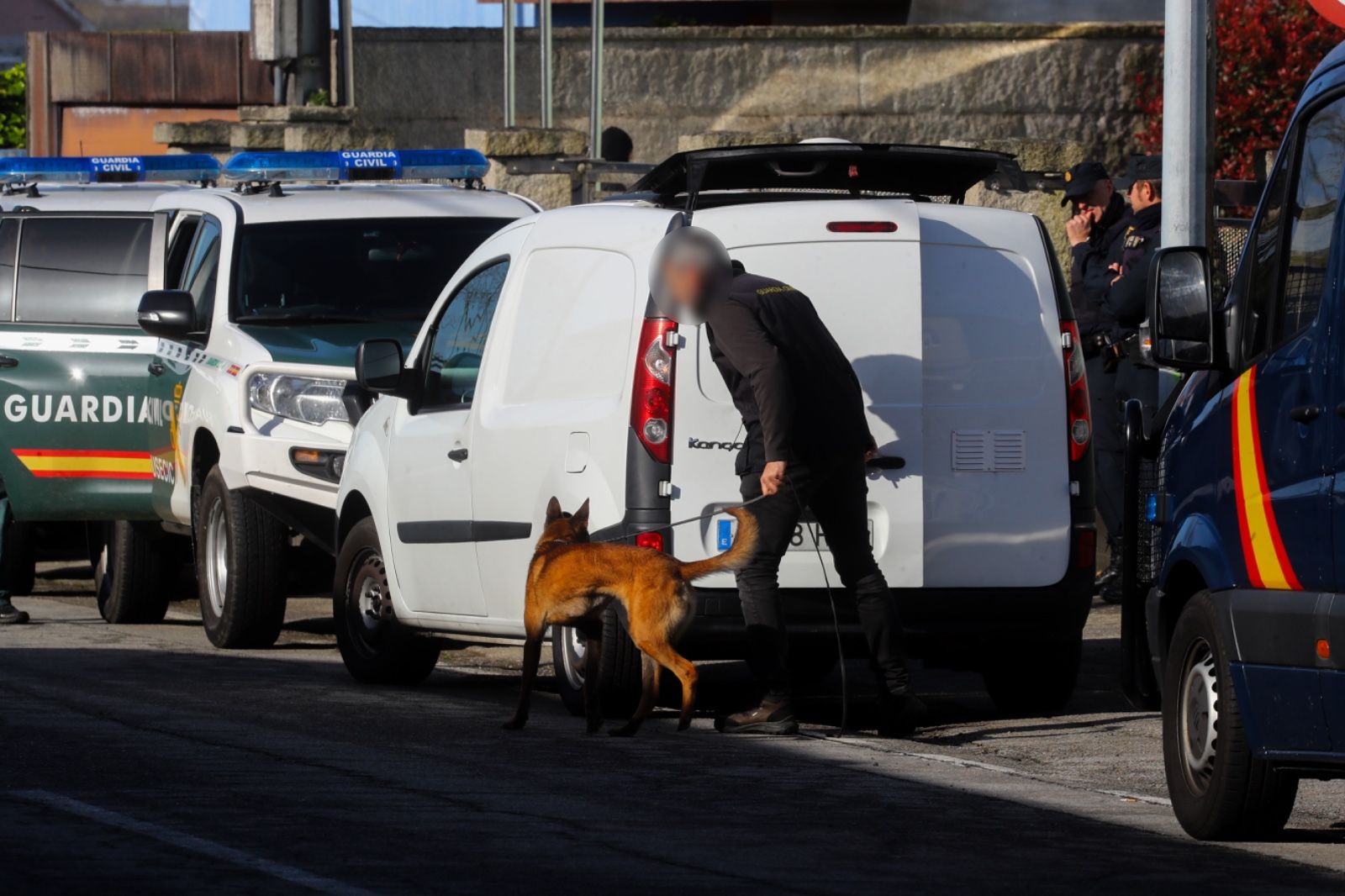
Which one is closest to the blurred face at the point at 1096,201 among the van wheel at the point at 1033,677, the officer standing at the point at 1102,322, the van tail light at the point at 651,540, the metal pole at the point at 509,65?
the officer standing at the point at 1102,322

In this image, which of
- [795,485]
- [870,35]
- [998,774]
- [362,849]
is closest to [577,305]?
[795,485]

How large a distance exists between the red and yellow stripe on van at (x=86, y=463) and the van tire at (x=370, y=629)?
271cm

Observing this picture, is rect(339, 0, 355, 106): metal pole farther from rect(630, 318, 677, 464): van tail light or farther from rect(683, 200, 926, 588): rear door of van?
rect(630, 318, 677, 464): van tail light

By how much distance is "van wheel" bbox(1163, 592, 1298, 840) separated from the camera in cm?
654

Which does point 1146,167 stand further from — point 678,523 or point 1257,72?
point 1257,72

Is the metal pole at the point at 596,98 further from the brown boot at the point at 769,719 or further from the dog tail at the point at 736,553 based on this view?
the dog tail at the point at 736,553

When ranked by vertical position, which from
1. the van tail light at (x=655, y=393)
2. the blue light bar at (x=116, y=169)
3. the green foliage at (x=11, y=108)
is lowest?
the van tail light at (x=655, y=393)

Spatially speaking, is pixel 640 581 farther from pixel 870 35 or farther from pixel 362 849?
pixel 870 35

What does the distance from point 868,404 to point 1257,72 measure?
17263 millimetres

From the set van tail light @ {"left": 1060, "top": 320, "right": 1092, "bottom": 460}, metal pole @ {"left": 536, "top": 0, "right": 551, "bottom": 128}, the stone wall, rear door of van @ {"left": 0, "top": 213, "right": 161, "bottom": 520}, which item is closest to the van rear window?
rear door of van @ {"left": 0, "top": 213, "right": 161, "bottom": 520}

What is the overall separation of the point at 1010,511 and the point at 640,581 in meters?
1.45

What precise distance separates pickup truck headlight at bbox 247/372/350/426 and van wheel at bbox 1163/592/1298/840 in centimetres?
547

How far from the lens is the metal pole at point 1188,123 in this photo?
10.7 meters

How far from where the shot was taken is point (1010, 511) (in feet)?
29.3
